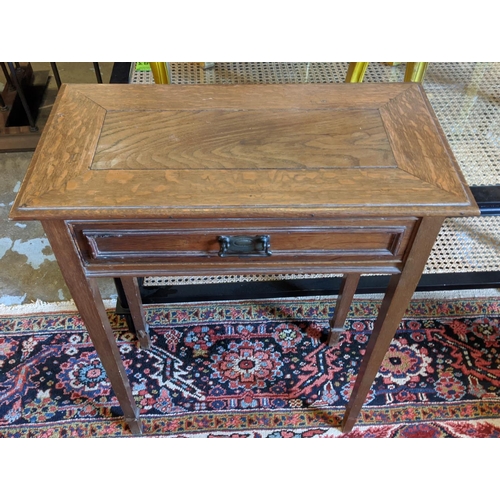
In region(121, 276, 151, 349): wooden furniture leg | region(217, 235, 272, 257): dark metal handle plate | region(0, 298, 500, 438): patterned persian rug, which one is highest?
region(217, 235, 272, 257): dark metal handle plate

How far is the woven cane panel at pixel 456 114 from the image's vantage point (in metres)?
1.45

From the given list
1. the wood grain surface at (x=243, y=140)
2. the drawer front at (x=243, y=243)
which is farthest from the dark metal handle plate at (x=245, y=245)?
the wood grain surface at (x=243, y=140)

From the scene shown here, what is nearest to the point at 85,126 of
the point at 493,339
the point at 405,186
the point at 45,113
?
the point at 405,186

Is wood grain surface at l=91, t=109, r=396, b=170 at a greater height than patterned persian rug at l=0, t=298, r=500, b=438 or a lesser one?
greater

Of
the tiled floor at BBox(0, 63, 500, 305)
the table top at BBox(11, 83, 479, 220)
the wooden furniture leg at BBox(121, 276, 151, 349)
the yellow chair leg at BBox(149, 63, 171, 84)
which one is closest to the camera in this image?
the table top at BBox(11, 83, 479, 220)

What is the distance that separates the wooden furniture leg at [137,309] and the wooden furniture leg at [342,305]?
505 mm

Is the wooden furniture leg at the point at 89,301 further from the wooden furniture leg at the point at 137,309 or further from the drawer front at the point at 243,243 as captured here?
the wooden furniture leg at the point at 137,309

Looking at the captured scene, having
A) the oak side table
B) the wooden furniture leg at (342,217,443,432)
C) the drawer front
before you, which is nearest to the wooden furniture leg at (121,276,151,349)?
the oak side table

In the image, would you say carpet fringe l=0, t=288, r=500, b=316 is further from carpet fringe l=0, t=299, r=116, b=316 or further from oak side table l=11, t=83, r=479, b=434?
oak side table l=11, t=83, r=479, b=434

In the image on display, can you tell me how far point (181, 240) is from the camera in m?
0.69

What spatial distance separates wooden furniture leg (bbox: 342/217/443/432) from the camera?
0.68 m

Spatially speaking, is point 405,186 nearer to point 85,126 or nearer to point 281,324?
point 85,126

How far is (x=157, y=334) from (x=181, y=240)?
2.35 ft

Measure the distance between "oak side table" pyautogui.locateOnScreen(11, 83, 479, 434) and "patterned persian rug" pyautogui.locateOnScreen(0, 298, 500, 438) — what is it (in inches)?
17.6
